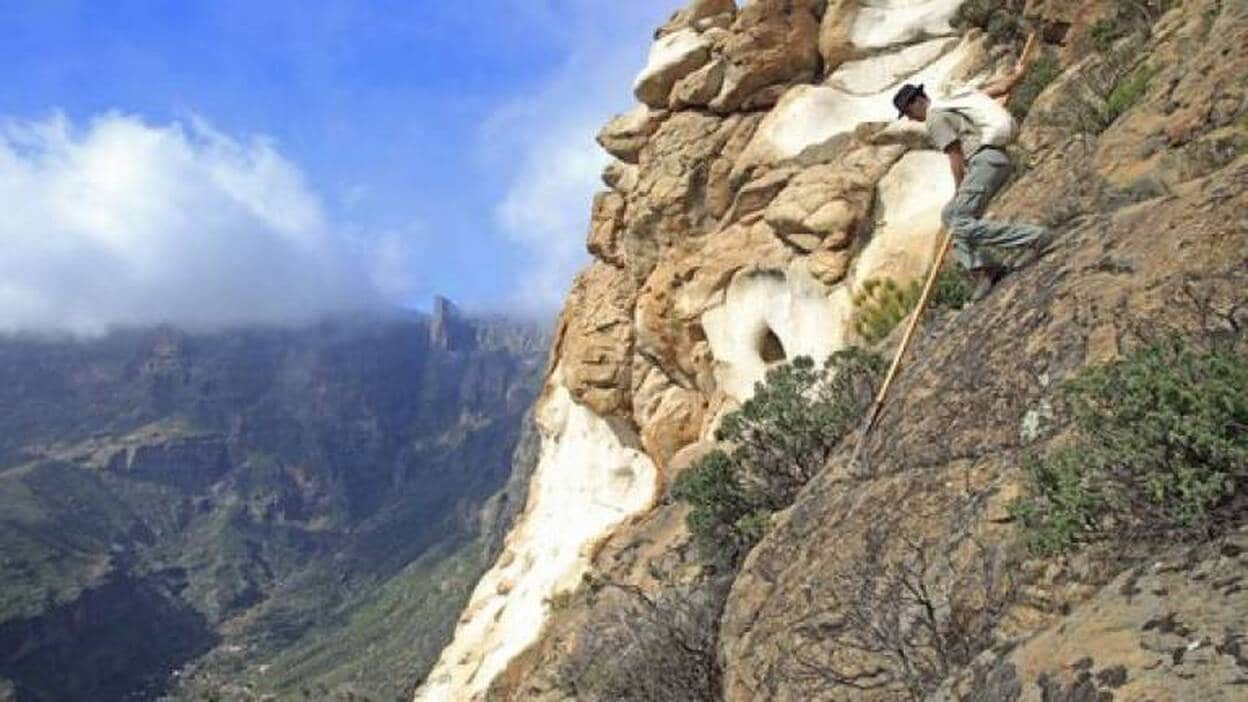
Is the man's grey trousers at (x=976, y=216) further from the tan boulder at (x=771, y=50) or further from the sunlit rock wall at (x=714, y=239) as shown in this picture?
the tan boulder at (x=771, y=50)

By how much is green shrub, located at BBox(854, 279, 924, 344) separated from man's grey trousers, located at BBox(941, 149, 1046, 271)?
7.49 meters

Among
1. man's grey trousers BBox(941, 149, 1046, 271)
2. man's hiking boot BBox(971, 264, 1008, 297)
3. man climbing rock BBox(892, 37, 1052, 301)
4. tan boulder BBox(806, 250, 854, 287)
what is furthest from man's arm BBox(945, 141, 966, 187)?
tan boulder BBox(806, 250, 854, 287)

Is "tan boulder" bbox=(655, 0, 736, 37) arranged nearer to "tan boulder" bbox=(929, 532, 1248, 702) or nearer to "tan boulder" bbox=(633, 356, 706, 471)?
"tan boulder" bbox=(633, 356, 706, 471)

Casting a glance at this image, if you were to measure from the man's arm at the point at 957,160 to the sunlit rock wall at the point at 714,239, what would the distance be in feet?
31.0

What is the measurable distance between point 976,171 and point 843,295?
38.3 feet

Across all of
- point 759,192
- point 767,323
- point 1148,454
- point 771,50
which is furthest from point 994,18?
point 1148,454

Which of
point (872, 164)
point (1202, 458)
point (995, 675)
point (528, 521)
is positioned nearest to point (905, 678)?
point (995, 675)

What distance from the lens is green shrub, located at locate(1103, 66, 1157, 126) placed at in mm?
12977

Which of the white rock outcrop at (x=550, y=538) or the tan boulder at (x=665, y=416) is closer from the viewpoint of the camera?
the white rock outcrop at (x=550, y=538)

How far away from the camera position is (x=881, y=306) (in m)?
19.8

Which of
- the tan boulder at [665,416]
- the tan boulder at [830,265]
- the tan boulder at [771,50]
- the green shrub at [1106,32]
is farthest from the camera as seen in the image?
the tan boulder at [771,50]

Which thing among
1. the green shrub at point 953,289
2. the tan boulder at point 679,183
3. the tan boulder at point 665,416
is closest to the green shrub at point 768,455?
the green shrub at point 953,289

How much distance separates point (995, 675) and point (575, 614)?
1459 cm

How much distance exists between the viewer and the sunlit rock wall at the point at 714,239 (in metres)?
22.7
